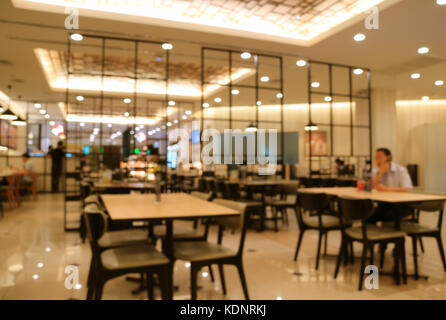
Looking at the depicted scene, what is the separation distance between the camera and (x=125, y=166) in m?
6.70

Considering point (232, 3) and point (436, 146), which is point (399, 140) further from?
point (232, 3)

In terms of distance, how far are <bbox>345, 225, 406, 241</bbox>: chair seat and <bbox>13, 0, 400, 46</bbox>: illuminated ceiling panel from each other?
342 centimetres

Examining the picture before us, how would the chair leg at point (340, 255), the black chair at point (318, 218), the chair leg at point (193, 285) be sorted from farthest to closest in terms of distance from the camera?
the black chair at point (318, 218)
the chair leg at point (340, 255)
the chair leg at point (193, 285)

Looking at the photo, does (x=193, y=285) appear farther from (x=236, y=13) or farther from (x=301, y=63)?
(x=301, y=63)

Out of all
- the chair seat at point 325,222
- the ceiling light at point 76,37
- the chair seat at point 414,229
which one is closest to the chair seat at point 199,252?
the chair seat at point 325,222

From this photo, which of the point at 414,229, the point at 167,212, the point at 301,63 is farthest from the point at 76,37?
the point at 414,229

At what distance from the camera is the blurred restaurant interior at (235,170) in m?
3.09

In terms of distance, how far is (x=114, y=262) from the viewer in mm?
2367

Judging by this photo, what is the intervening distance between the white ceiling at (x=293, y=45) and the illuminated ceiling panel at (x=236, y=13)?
0.42 feet

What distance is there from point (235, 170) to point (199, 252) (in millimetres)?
5045

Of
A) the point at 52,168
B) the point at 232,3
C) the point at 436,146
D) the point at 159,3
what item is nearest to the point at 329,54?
the point at 232,3

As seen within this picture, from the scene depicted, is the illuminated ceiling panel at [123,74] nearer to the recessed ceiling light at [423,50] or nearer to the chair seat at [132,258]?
the recessed ceiling light at [423,50]
